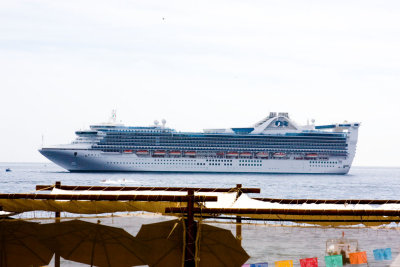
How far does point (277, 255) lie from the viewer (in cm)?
2020

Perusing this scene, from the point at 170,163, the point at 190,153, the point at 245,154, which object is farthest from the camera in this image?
the point at 245,154

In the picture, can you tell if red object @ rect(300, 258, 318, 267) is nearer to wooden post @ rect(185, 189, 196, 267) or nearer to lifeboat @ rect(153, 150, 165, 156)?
wooden post @ rect(185, 189, 196, 267)

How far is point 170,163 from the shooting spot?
9675 cm

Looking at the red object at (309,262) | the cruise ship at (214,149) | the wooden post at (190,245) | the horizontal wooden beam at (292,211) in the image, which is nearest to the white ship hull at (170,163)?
the cruise ship at (214,149)

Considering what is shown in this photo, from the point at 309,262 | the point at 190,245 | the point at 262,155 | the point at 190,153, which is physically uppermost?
the point at 190,153

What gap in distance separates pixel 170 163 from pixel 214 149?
7157mm

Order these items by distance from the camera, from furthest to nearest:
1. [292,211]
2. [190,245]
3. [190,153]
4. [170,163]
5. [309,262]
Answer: [190,153], [170,163], [309,262], [190,245], [292,211]

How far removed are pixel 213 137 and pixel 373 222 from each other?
8886cm

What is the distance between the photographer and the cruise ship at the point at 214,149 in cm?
9481

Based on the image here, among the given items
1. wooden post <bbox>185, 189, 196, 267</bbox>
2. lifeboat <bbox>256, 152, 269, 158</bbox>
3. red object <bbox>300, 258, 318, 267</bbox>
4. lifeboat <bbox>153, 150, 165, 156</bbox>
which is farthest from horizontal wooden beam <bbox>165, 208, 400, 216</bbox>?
lifeboat <bbox>256, 152, 269, 158</bbox>

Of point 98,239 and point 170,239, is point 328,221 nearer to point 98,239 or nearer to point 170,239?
point 170,239

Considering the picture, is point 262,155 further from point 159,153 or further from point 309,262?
point 309,262

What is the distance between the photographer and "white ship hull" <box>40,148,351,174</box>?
94250 millimetres

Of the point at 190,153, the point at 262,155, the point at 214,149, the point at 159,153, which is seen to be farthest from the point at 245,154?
the point at 159,153
